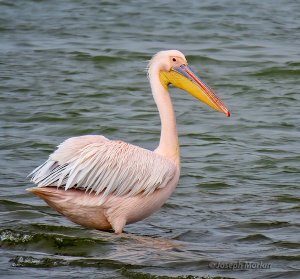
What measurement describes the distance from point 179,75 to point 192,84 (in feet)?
0.36

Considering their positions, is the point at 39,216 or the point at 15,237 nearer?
the point at 15,237

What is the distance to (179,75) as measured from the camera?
6.29 meters

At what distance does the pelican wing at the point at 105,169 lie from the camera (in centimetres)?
568

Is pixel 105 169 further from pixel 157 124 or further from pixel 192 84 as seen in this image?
pixel 157 124

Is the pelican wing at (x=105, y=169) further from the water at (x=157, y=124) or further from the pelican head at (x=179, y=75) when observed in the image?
the pelican head at (x=179, y=75)

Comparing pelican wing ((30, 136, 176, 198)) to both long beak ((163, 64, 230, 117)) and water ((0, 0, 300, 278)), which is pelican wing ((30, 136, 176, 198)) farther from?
long beak ((163, 64, 230, 117))

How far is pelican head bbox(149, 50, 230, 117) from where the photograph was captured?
6242 mm

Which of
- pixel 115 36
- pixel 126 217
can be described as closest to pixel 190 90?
pixel 126 217

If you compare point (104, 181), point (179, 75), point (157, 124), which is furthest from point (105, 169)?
point (157, 124)

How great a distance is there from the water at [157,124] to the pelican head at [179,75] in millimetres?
796

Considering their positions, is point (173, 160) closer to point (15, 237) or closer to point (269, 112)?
point (15, 237)

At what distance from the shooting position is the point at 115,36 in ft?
43.4

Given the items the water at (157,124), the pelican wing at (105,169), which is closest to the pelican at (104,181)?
the pelican wing at (105,169)

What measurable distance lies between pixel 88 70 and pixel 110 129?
8.93ft
